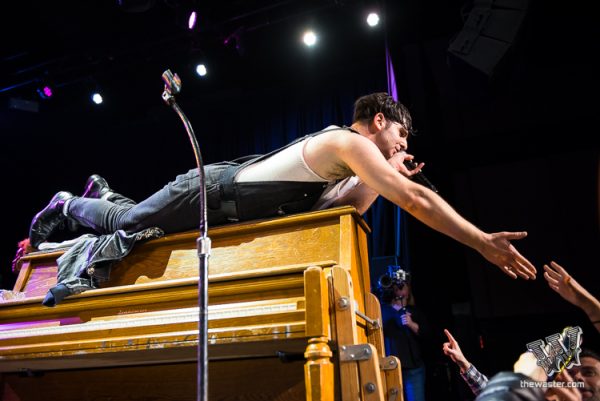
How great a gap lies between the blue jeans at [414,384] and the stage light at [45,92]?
17.1 ft

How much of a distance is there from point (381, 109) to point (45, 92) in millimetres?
4974

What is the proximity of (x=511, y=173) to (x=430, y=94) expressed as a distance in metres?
1.43

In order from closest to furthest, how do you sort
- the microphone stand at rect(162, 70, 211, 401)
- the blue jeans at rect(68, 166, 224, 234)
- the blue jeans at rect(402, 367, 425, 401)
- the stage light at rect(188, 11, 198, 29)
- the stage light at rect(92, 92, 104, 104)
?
the microphone stand at rect(162, 70, 211, 401) → the blue jeans at rect(68, 166, 224, 234) → the blue jeans at rect(402, 367, 425, 401) → the stage light at rect(188, 11, 198, 29) → the stage light at rect(92, 92, 104, 104)

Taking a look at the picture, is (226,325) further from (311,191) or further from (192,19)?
(192,19)

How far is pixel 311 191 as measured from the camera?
2.06 meters

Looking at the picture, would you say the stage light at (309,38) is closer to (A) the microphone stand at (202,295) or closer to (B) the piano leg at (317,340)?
(A) the microphone stand at (202,295)

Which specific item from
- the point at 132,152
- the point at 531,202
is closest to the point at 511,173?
the point at 531,202

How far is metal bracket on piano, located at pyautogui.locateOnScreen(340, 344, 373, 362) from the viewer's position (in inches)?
55.4

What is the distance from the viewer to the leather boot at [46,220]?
2.50m

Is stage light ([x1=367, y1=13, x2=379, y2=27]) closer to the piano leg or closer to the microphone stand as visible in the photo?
the microphone stand

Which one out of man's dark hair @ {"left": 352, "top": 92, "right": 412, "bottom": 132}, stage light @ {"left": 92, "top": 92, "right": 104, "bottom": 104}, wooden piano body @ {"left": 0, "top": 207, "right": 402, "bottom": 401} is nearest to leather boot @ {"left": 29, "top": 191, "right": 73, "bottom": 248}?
wooden piano body @ {"left": 0, "top": 207, "right": 402, "bottom": 401}

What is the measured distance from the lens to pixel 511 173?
18.2 feet

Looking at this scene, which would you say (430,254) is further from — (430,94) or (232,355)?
(232,355)

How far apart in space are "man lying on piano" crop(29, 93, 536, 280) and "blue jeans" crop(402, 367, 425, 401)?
102 inches
